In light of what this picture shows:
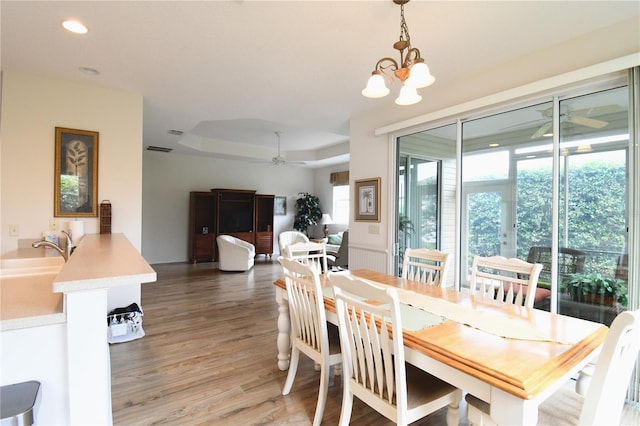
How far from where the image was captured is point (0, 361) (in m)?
1.06

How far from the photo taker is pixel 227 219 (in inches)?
306

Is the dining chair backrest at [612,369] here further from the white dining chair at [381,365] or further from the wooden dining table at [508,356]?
the white dining chair at [381,365]

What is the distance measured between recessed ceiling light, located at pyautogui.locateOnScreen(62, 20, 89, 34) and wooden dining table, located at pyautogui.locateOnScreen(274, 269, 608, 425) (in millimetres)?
2929

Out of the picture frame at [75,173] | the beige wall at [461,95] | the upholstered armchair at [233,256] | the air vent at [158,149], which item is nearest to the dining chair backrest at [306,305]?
the beige wall at [461,95]

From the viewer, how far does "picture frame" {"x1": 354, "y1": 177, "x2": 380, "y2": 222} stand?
3.93 meters

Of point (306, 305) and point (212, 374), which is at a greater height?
point (306, 305)

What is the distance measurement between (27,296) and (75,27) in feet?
6.42

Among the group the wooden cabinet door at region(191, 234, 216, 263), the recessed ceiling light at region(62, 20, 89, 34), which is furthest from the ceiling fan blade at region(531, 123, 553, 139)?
the wooden cabinet door at region(191, 234, 216, 263)

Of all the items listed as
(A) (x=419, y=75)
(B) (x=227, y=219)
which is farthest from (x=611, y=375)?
(B) (x=227, y=219)

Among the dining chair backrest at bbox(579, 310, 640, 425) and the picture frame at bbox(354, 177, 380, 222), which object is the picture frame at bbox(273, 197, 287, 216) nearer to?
the picture frame at bbox(354, 177, 380, 222)

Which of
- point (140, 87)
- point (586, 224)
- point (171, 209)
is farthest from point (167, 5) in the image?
point (171, 209)

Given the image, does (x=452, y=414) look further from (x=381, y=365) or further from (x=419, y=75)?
(x=419, y=75)

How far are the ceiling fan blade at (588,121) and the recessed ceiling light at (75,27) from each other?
3.75m

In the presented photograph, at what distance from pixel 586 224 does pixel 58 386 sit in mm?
3296
